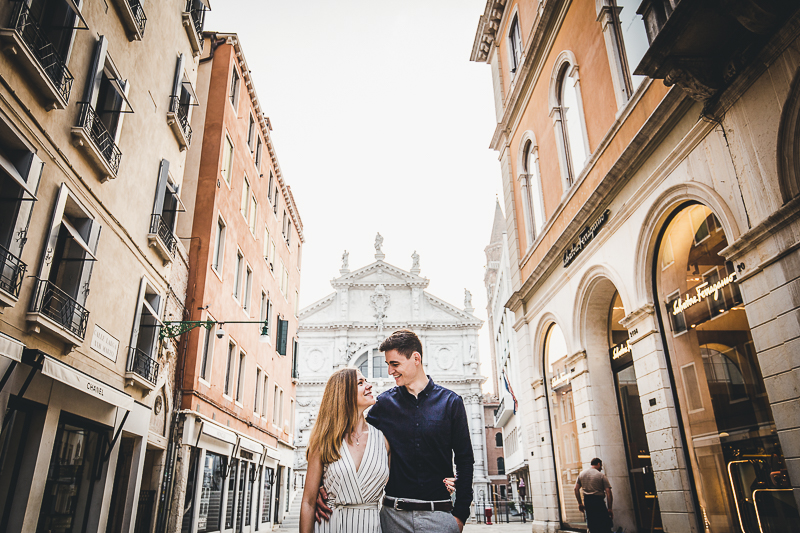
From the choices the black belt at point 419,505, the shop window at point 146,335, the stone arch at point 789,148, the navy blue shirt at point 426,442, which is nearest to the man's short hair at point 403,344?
the navy blue shirt at point 426,442

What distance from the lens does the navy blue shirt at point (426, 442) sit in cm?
341

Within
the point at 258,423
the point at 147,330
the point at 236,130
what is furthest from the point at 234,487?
the point at 236,130

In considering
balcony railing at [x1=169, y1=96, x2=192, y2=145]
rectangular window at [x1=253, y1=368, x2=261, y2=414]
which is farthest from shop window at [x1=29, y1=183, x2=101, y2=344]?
rectangular window at [x1=253, y1=368, x2=261, y2=414]

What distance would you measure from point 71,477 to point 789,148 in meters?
10.7

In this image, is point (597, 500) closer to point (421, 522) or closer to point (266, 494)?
point (421, 522)

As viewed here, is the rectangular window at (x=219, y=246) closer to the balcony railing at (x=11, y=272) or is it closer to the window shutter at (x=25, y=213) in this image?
the window shutter at (x=25, y=213)

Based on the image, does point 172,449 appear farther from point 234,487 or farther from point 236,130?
point 236,130

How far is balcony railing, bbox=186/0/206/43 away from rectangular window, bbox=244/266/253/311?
7678mm

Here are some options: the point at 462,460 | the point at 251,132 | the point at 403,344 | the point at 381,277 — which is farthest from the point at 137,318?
the point at 381,277

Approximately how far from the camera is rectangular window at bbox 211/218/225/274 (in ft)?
51.6

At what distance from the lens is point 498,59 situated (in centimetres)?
1847

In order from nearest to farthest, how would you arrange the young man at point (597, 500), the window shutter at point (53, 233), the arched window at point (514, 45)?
the window shutter at point (53, 233) < the young man at point (597, 500) < the arched window at point (514, 45)

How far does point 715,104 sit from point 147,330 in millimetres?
10993

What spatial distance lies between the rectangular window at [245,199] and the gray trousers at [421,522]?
1615 centimetres
